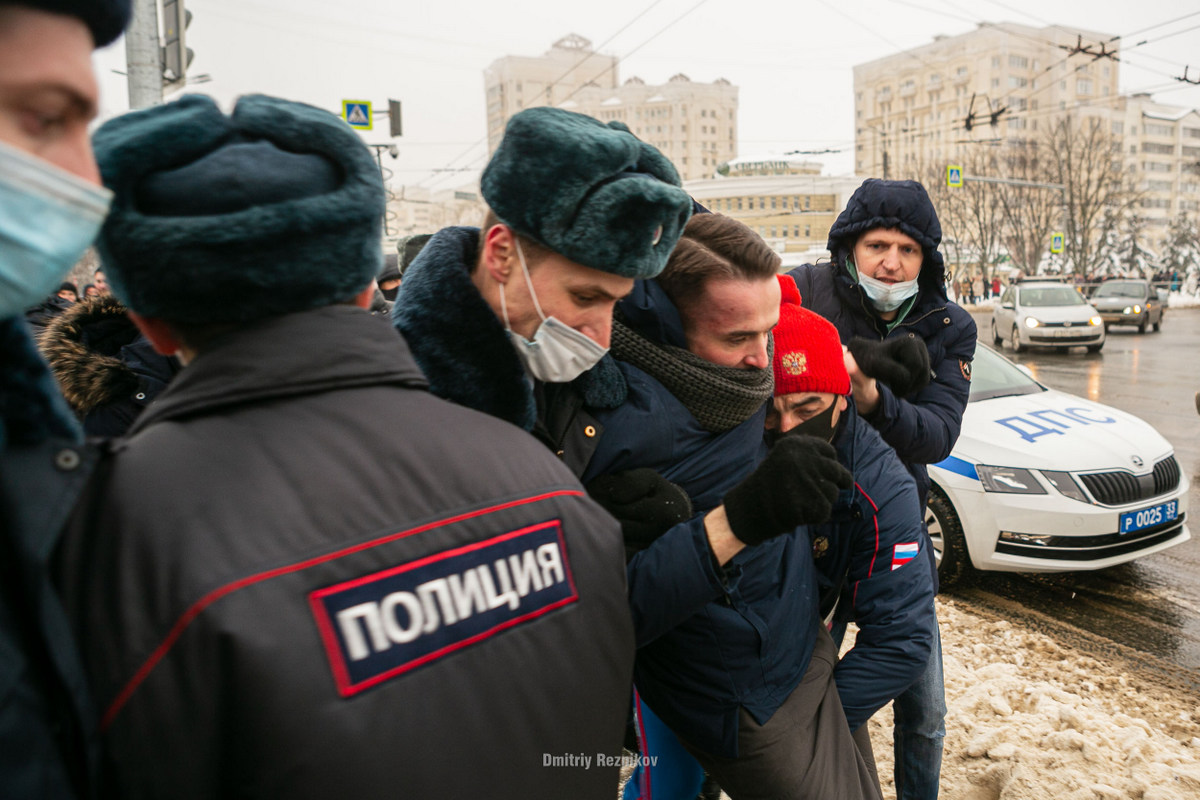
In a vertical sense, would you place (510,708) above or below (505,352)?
below

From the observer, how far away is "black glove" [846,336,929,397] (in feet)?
7.27

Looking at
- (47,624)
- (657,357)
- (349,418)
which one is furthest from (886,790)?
(47,624)

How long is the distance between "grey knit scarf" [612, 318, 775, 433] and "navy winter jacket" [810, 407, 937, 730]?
1.37 ft

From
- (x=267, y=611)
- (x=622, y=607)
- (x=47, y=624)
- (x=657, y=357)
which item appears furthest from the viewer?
(x=657, y=357)

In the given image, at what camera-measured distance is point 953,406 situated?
268cm

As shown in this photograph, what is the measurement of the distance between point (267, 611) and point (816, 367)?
4.77 feet

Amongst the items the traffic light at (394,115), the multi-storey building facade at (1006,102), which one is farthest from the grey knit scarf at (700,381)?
the multi-storey building facade at (1006,102)

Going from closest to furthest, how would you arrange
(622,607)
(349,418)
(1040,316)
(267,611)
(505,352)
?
(267,611) < (349,418) < (622,607) < (505,352) < (1040,316)

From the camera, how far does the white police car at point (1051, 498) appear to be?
473 centimetres

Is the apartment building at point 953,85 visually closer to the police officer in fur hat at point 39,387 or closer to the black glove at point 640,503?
the black glove at point 640,503

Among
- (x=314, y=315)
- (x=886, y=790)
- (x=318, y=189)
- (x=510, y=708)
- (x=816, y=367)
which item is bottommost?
(x=886, y=790)

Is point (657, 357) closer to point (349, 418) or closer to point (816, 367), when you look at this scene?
point (816, 367)

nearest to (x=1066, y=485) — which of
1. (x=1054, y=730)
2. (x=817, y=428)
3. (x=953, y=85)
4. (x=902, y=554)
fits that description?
(x=1054, y=730)

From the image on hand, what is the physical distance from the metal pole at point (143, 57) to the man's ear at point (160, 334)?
5.12 metres
